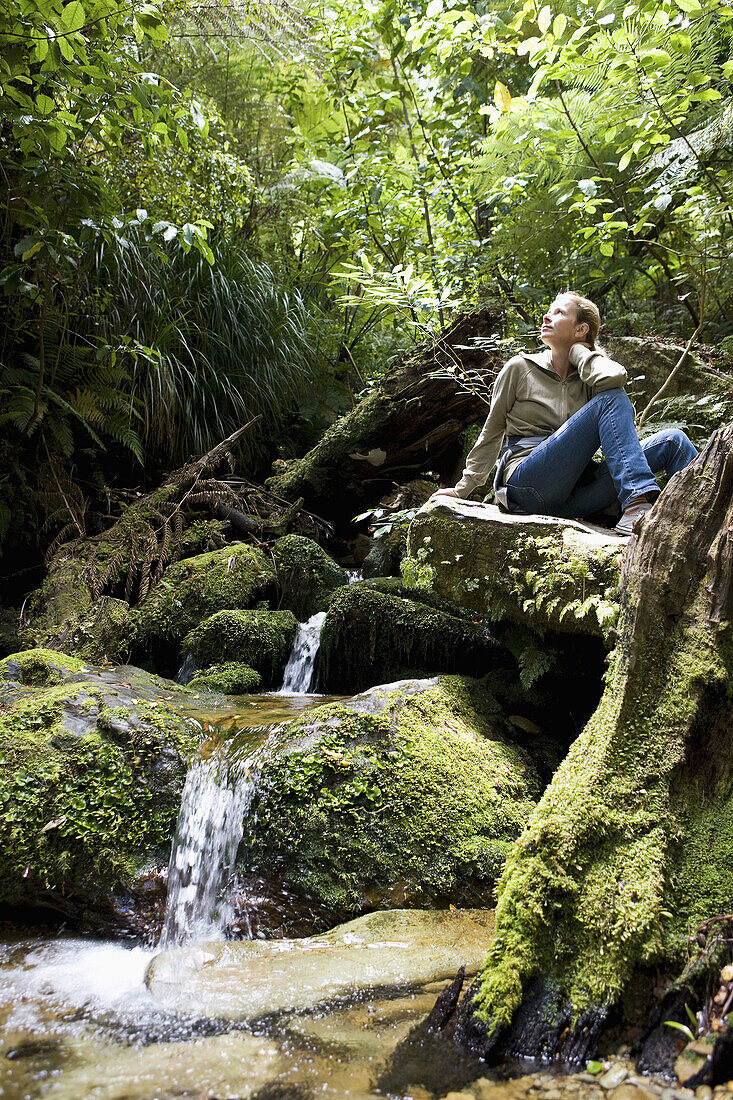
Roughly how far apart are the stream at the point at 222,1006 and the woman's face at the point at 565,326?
2832 millimetres

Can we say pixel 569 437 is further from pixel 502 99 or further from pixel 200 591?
pixel 502 99

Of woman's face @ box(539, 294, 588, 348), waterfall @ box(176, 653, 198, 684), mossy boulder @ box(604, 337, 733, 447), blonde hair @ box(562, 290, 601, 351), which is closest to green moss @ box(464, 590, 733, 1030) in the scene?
woman's face @ box(539, 294, 588, 348)

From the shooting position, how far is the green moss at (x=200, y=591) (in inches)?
219

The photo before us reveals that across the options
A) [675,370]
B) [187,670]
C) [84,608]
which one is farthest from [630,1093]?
[84,608]

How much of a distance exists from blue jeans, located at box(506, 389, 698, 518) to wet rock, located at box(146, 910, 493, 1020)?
7.03ft

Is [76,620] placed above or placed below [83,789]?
above

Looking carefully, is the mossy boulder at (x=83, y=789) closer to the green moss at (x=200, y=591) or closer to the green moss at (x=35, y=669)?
the green moss at (x=35, y=669)

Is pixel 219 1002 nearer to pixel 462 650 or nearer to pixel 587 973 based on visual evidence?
pixel 587 973

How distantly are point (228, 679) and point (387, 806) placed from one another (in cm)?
235

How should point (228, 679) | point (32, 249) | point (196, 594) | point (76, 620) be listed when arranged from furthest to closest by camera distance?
1. point (196, 594)
2. point (76, 620)
3. point (228, 679)
4. point (32, 249)

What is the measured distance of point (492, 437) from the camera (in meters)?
3.98

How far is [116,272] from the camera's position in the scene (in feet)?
22.6

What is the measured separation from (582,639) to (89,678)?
298 centimetres

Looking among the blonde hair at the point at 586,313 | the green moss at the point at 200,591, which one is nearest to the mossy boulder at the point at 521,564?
the blonde hair at the point at 586,313
